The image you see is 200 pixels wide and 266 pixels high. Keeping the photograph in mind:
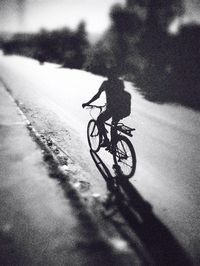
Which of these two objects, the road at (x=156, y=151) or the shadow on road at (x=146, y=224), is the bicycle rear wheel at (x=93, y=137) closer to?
the road at (x=156, y=151)

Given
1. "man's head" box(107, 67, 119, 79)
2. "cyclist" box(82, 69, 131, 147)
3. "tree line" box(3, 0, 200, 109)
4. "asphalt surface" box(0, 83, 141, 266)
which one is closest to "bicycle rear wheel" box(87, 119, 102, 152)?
"cyclist" box(82, 69, 131, 147)

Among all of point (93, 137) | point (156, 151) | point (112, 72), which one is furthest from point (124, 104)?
point (156, 151)

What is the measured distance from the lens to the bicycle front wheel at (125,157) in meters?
6.36

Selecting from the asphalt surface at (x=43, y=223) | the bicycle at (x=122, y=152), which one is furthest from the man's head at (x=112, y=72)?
the asphalt surface at (x=43, y=223)

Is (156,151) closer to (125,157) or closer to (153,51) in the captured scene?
(125,157)

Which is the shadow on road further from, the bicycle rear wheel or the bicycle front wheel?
the bicycle rear wheel

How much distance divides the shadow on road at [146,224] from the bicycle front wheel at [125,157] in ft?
1.09

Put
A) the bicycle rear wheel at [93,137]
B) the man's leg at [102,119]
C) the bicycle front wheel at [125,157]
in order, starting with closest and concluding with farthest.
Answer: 1. the bicycle front wheel at [125,157]
2. the man's leg at [102,119]
3. the bicycle rear wheel at [93,137]

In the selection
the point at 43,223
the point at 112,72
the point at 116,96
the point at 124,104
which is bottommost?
the point at 43,223

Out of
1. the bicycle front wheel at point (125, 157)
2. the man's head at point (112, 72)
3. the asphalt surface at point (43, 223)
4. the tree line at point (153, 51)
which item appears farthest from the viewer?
the tree line at point (153, 51)

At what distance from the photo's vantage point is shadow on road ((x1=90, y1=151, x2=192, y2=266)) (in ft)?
13.1

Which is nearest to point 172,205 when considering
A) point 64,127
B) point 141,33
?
point 64,127

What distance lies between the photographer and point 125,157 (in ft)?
21.6

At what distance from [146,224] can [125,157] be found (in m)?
2.14
